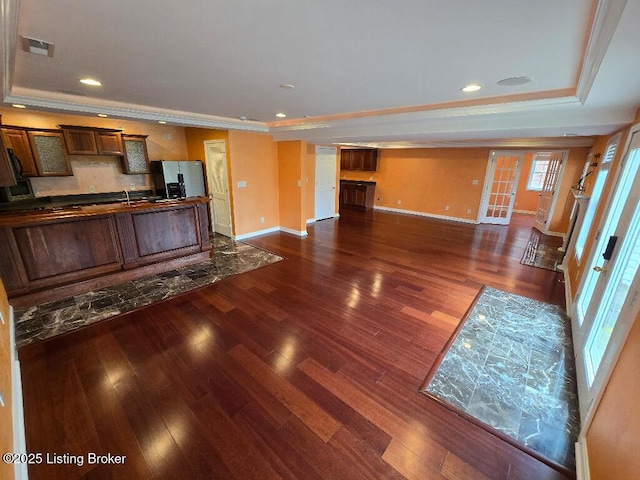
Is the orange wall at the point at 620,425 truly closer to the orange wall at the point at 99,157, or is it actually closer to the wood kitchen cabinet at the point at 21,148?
the orange wall at the point at 99,157

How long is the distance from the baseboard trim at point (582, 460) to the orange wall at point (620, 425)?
0.05m

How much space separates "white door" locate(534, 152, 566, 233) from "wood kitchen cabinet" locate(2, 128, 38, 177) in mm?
10655

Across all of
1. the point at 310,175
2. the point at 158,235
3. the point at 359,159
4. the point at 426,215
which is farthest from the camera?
the point at 359,159

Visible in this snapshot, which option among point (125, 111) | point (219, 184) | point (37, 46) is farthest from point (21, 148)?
point (37, 46)

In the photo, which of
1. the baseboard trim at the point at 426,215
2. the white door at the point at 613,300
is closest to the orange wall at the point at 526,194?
the baseboard trim at the point at 426,215

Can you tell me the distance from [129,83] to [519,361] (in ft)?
14.9

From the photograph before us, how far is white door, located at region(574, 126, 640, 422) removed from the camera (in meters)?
1.54

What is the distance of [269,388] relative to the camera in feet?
6.78

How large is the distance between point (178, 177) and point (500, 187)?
8152 millimetres

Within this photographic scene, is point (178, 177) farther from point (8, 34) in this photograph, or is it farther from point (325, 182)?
point (8, 34)

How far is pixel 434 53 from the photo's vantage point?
1808 mm

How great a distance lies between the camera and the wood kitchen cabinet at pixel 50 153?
15.0 ft

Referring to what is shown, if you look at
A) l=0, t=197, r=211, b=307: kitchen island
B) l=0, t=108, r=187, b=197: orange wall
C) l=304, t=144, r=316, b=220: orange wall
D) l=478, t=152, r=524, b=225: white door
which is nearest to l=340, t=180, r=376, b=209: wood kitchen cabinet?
l=304, t=144, r=316, b=220: orange wall

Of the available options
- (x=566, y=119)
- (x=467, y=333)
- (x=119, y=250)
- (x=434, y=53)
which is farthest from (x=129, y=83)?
(x=566, y=119)
